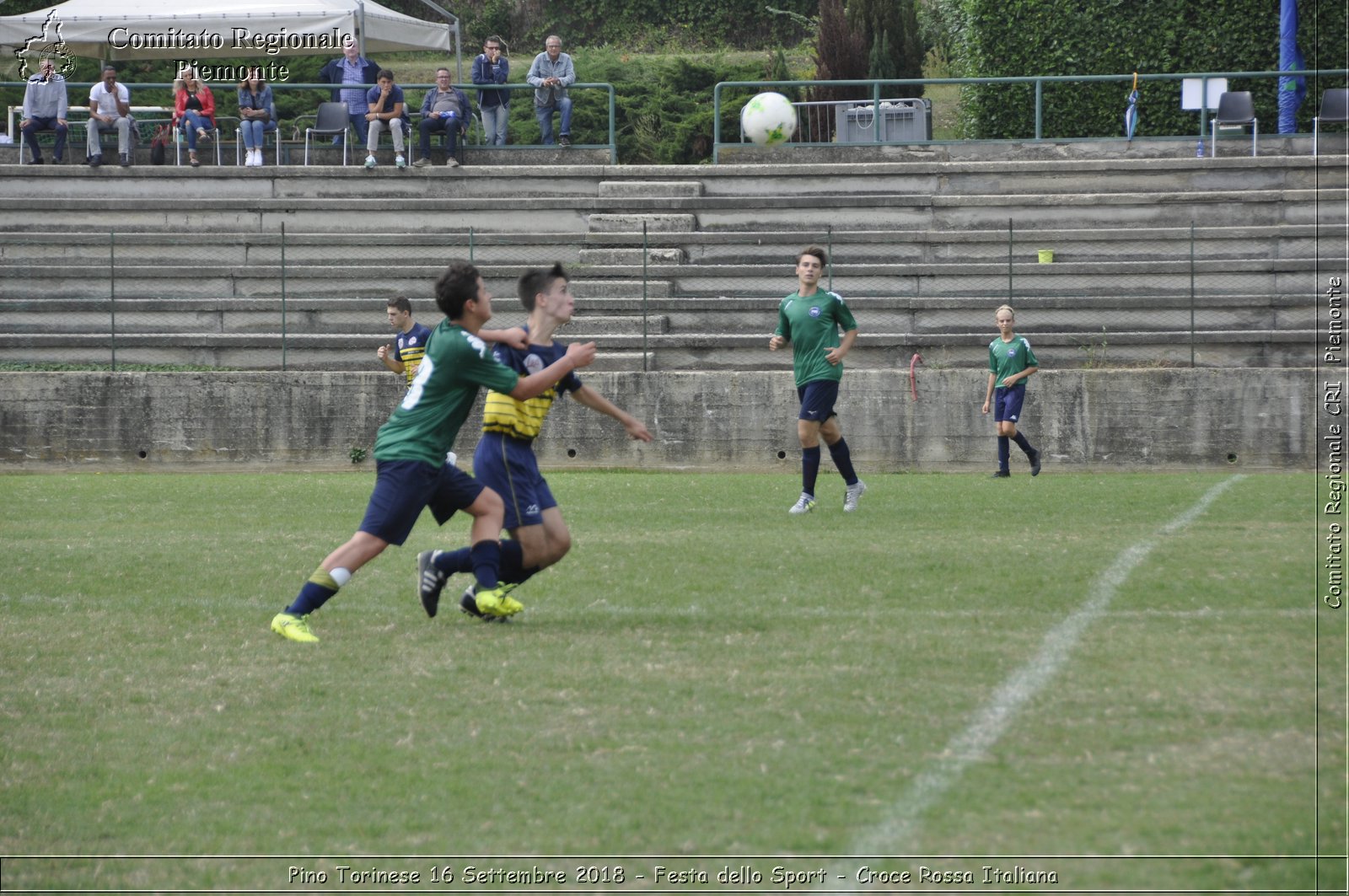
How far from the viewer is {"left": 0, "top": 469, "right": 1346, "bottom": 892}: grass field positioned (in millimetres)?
4316

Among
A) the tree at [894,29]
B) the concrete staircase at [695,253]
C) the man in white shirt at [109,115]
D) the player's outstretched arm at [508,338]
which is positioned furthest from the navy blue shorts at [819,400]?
the tree at [894,29]

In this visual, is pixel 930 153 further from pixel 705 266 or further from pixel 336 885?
pixel 336 885

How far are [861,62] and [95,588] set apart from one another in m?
29.8

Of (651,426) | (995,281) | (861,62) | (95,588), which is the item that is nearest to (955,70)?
(861,62)

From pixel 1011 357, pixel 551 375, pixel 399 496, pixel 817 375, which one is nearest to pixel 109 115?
pixel 1011 357

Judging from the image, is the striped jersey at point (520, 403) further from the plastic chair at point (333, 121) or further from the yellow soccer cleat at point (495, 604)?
the plastic chair at point (333, 121)

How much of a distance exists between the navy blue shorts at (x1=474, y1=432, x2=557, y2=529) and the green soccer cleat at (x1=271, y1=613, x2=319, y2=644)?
1210 mm

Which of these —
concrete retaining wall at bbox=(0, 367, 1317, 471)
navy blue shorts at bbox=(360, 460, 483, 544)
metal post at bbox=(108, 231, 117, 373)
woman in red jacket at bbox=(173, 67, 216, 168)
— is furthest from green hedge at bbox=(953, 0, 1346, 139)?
navy blue shorts at bbox=(360, 460, 483, 544)

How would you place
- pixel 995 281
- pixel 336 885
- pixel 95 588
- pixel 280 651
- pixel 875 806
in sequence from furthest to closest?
pixel 995 281, pixel 95 588, pixel 280 651, pixel 875 806, pixel 336 885

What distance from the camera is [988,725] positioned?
5504 millimetres

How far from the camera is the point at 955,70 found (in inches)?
1499

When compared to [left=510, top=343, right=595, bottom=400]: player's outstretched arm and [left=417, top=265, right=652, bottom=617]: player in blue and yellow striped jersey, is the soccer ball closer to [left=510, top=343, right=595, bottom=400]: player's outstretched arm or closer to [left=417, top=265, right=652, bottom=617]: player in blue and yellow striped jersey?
[left=417, top=265, right=652, bottom=617]: player in blue and yellow striped jersey

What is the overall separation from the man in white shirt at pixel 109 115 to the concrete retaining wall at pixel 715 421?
5.69 m

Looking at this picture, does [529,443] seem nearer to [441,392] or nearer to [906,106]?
[441,392]
